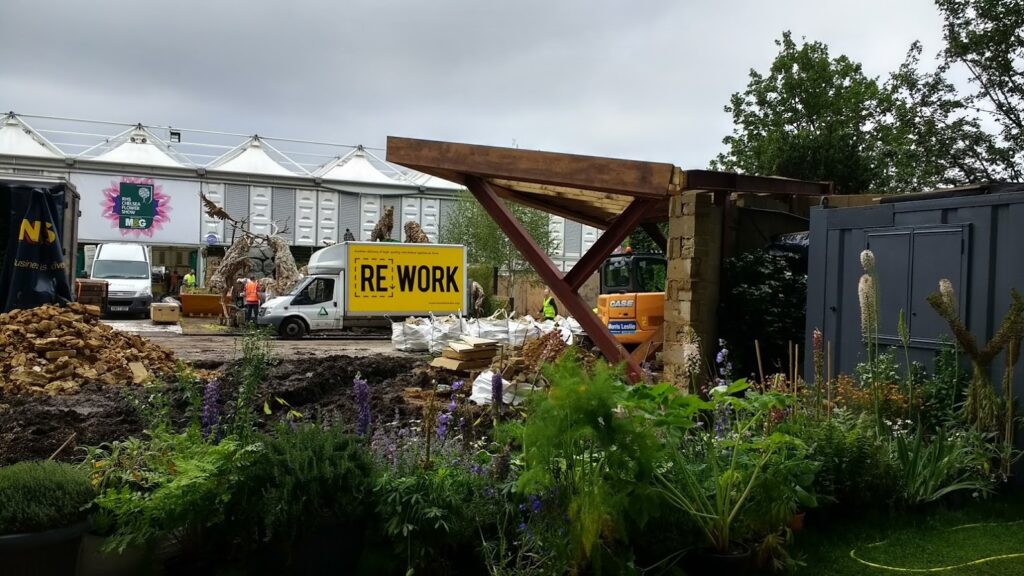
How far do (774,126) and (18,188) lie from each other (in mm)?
23543

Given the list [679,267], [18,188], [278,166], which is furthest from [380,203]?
[679,267]

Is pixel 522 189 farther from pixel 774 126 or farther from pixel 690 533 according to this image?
pixel 774 126

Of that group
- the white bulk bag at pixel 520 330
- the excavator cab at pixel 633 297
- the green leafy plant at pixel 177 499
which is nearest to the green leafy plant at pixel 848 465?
the green leafy plant at pixel 177 499

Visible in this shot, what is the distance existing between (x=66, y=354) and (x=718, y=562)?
407 inches

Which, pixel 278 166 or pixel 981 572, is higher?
pixel 278 166

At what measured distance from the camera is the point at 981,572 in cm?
410

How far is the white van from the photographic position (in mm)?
29141

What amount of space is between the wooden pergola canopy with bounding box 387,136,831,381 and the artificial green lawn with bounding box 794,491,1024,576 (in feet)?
11.1

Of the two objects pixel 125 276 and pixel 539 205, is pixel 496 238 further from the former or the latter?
pixel 539 205

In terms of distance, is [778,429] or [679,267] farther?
[679,267]

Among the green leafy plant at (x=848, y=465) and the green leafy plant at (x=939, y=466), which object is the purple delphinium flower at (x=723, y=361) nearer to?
the green leafy plant at (x=848, y=465)

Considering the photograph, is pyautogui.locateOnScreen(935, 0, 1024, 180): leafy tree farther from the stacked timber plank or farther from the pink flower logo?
the pink flower logo

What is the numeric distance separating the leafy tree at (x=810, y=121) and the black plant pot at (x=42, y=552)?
1010 inches

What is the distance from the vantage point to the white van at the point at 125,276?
2914 cm
